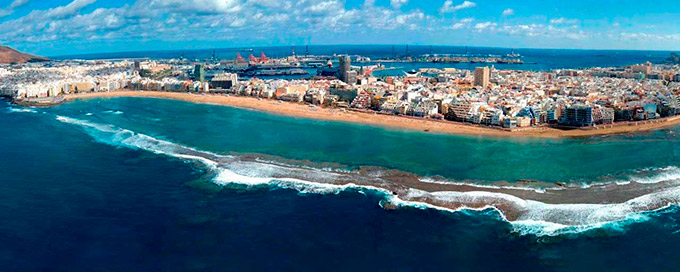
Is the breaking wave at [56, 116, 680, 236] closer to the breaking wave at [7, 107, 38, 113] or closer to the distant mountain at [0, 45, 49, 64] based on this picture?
the breaking wave at [7, 107, 38, 113]

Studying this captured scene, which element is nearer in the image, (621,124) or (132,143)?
(132,143)

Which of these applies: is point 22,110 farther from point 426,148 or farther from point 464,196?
point 464,196

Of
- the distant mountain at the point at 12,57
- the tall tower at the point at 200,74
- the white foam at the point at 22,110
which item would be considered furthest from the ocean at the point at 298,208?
the distant mountain at the point at 12,57

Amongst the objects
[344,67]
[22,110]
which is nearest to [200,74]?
→ [344,67]

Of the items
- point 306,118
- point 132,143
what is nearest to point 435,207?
point 132,143

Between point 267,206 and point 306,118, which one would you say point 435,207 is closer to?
point 267,206

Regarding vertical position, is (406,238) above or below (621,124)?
below
